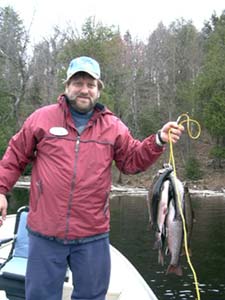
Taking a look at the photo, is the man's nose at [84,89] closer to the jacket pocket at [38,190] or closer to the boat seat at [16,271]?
Result: the jacket pocket at [38,190]

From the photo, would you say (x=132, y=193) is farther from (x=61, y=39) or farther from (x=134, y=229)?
(x=61, y=39)

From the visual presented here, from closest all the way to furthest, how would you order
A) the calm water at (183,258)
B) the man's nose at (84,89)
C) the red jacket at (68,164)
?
1. the red jacket at (68,164)
2. the man's nose at (84,89)
3. the calm water at (183,258)

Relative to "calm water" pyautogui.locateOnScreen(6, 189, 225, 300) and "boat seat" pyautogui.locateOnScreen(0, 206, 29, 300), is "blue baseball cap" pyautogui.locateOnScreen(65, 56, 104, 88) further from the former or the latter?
"calm water" pyautogui.locateOnScreen(6, 189, 225, 300)

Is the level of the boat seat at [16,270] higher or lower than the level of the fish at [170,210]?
lower

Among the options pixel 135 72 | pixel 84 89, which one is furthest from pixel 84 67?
pixel 135 72

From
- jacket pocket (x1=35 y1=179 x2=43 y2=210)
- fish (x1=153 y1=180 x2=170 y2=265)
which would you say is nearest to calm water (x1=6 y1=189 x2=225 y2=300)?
fish (x1=153 y1=180 x2=170 y2=265)

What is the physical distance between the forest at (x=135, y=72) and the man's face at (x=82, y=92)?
3106 centimetres

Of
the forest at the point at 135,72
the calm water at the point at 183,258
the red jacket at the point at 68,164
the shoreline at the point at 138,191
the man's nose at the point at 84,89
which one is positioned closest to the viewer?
the red jacket at the point at 68,164

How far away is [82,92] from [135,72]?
3792 cm

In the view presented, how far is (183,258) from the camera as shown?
41.5 ft

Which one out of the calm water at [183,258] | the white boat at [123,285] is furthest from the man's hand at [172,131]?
the calm water at [183,258]

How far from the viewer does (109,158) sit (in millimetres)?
3648

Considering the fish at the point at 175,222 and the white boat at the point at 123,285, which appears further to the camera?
the white boat at the point at 123,285

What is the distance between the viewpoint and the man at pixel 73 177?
137 inches
